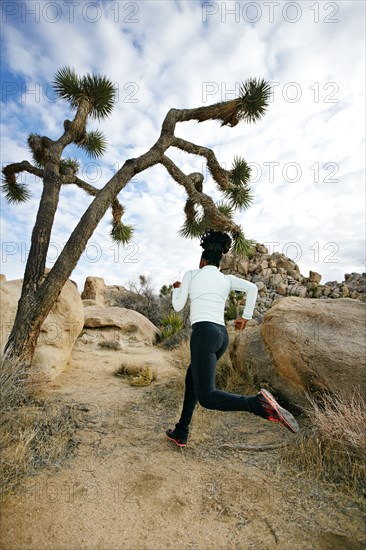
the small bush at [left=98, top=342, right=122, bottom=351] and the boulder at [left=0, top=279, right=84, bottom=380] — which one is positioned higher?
the boulder at [left=0, top=279, right=84, bottom=380]

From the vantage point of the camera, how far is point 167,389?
5.09 meters

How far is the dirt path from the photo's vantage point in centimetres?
191

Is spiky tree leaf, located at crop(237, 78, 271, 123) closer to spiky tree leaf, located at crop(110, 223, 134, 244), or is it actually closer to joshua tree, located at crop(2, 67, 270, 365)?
joshua tree, located at crop(2, 67, 270, 365)

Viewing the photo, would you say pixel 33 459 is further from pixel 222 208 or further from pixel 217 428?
pixel 222 208

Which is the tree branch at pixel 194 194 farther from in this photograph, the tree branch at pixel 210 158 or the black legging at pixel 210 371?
the black legging at pixel 210 371

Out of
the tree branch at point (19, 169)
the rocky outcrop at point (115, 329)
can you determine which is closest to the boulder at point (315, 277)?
the rocky outcrop at point (115, 329)

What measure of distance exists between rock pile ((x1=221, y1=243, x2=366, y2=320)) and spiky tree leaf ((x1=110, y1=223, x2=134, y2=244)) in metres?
9.55

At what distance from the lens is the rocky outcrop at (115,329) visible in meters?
9.84

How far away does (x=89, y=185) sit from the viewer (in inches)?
244

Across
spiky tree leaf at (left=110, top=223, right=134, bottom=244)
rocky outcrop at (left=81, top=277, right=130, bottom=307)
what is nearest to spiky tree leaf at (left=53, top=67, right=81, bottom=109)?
spiky tree leaf at (left=110, top=223, right=134, bottom=244)

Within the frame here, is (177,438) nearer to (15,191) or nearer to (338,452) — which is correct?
(338,452)

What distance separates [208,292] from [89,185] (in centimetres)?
427

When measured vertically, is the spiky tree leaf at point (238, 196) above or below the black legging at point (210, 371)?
above

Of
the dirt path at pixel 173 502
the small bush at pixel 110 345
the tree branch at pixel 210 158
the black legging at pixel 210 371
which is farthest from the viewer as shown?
the small bush at pixel 110 345
